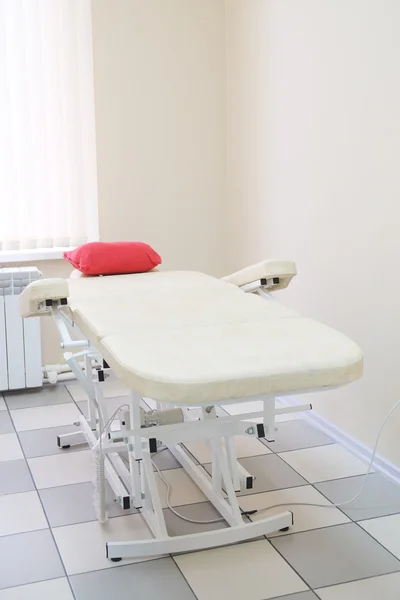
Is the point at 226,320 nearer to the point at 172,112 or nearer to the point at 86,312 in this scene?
the point at 86,312

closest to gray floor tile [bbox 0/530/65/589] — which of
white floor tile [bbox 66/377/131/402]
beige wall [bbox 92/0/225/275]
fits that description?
white floor tile [bbox 66/377/131/402]

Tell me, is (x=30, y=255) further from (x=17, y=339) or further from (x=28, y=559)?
(x=28, y=559)

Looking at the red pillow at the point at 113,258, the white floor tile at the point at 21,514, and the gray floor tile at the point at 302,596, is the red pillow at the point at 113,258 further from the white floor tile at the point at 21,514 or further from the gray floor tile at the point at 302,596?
the gray floor tile at the point at 302,596

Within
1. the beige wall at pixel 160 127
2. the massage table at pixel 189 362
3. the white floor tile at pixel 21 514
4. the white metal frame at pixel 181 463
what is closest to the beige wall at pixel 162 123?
the beige wall at pixel 160 127

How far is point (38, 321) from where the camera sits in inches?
148

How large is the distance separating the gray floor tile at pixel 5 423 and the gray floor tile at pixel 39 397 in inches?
3.5

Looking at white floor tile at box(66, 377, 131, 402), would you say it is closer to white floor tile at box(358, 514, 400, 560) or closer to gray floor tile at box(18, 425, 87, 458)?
gray floor tile at box(18, 425, 87, 458)

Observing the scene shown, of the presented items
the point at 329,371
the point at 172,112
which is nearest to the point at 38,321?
the point at 172,112

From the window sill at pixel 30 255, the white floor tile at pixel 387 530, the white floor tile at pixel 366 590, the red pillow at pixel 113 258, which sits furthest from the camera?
the window sill at pixel 30 255

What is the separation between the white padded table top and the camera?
1.77m

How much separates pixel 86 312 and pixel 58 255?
1.55m

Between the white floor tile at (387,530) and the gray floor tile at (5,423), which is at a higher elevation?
the gray floor tile at (5,423)

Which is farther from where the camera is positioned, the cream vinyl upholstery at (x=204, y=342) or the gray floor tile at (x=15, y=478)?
the gray floor tile at (x=15, y=478)

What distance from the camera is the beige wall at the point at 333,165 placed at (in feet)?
8.91
